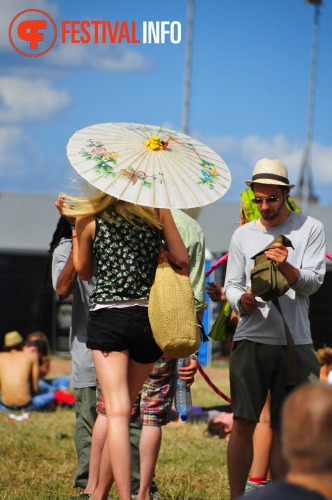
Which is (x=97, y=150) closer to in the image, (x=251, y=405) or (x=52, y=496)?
(x=251, y=405)

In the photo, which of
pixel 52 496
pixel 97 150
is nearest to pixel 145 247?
pixel 97 150

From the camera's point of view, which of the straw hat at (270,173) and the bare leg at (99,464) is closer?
the bare leg at (99,464)

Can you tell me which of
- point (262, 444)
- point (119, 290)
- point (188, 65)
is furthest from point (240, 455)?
point (188, 65)

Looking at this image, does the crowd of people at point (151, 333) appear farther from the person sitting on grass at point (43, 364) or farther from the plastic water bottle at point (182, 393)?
the person sitting on grass at point (43, 364)

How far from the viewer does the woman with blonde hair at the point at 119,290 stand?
16.5 feet

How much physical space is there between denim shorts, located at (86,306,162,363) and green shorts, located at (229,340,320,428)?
79 centimetres

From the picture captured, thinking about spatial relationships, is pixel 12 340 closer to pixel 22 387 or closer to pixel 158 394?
pixel 22 387

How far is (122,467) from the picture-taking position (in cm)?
498

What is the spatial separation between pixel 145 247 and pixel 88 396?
165 cm

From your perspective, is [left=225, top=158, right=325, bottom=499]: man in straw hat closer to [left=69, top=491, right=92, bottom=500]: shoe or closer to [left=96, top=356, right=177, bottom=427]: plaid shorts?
[left=96, top=356, right=177, bottom=427]: plaid shorts

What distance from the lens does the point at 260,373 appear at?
5.71 m

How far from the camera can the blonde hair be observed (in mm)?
5051

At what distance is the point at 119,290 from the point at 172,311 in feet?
0.92

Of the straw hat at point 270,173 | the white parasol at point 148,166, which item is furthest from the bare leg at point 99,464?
the straw hat at point 270,173
